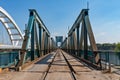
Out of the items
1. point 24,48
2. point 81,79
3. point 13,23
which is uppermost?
point 13,23

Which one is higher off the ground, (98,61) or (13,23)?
(13,23)

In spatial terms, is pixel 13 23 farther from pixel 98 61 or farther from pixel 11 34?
pixel 98 61

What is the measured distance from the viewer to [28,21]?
69.1 feet

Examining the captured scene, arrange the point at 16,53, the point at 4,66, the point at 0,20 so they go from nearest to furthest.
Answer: the point at 4,66
the point at 16,53
the point at 0,20

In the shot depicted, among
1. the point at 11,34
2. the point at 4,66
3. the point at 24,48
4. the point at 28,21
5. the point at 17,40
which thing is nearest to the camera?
the point at 4,66

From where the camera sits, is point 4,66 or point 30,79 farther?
point 4,66

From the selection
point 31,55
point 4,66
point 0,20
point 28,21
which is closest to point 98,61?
point 4,66

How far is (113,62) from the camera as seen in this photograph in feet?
61.3

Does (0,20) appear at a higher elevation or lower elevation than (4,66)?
higher

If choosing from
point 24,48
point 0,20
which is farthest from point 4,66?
point 0,20

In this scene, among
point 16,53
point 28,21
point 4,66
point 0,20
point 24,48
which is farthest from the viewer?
point 0,20

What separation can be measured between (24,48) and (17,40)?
176ft

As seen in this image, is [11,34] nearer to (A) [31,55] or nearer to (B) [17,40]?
(B) [17,40]

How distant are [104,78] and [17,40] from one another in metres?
61.0
